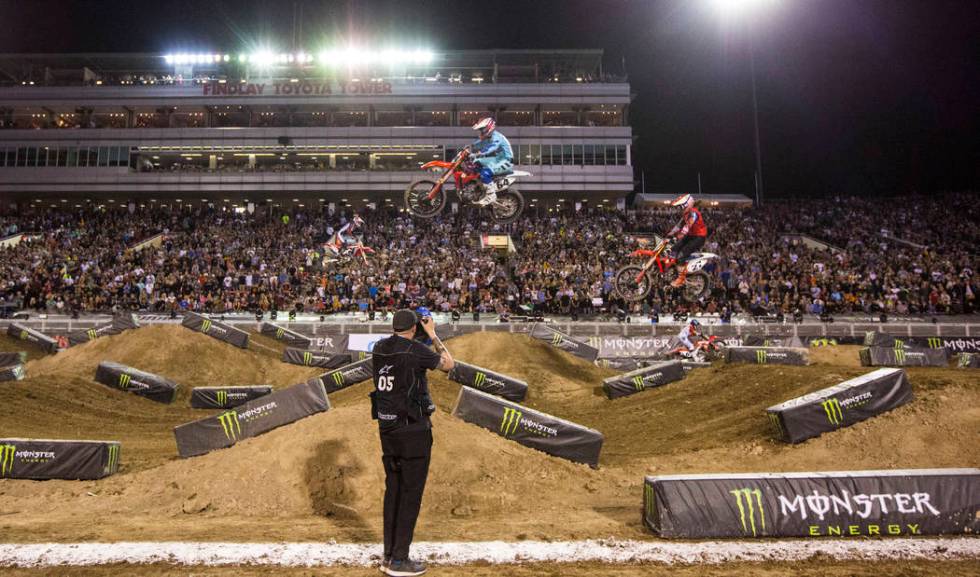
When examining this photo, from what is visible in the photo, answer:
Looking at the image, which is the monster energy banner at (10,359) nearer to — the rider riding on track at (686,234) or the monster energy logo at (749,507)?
the rider riding on track at (686,234)

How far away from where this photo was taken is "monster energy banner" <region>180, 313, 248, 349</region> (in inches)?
869

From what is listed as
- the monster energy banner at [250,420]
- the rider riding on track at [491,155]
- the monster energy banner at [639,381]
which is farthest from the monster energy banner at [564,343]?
the monster energy banner at [250,420]

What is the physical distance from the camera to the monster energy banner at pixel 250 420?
8.95 metres

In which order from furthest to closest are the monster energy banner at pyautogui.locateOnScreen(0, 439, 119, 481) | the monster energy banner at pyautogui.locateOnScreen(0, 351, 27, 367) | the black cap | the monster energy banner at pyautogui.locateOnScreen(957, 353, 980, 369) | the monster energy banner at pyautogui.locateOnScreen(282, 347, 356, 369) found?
1. the monster energy banner at pyautogui.locateOnScreen(282, 347, 356, 369)
2. the monster energy banner at pyautogui.locateOnScreen(0, 351, 27, 367)
3. the monster energy banner at pyautogui.locateOnScreen(957, 353, 980, 369)
4. the monster energy banner at pyautogui.locateOnScreen(0, 439, 119, 481)
5. the black cap

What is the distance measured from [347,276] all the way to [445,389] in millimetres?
15080

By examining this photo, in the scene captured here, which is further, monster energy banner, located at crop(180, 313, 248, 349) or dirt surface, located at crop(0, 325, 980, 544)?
monster energy banner, located at crop(180, 313, 248, 349)

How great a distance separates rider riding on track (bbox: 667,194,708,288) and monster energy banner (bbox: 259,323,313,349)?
17211mm

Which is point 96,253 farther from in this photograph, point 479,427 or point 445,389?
point 479,427

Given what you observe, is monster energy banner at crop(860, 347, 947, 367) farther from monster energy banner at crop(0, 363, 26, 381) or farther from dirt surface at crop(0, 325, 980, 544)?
monster energy banner at crop(0, 363, 26, 381)

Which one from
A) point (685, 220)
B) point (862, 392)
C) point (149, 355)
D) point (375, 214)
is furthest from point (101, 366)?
point (375, 214)

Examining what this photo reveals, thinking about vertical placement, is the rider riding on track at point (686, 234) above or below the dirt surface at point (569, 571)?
above

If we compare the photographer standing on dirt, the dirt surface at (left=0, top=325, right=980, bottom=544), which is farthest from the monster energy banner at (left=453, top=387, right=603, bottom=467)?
the photographer standing on dirt

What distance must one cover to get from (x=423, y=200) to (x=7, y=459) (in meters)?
8.07

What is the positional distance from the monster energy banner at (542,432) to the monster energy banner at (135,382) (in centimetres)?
1194
